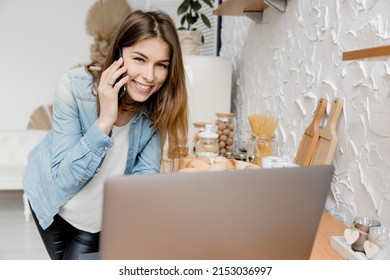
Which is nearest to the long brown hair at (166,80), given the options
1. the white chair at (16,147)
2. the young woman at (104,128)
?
the young woman at (104,128)

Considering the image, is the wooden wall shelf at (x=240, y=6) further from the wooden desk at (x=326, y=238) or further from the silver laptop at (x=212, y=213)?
the silver laptop at (x=212, y=213)

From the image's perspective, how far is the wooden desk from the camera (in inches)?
38.0

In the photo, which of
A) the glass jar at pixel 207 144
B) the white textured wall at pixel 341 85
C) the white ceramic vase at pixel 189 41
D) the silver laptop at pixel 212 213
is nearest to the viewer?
the silver laptop at pixel 212 213

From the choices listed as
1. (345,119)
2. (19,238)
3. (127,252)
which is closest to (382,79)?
(345,119)

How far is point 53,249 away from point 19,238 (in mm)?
1595

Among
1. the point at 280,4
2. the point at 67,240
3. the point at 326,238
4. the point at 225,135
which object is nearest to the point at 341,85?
the point at 326,238

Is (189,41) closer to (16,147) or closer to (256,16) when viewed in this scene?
(256,16)

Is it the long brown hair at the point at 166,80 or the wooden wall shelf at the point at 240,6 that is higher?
the wooden wall shelf at the point at 240,6

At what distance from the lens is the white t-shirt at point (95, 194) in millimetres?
1282

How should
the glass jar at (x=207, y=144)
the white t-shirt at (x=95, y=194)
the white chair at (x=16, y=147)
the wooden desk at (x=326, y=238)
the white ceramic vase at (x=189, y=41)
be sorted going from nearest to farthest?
the wooden desk at (x=326, y=238) → the white t-shirt at (x=95, y=194) → the glass jar at (x=207, y=144) → the white ceramic vase at (x=189, y=41) → the white chair at (x=16, y=147)

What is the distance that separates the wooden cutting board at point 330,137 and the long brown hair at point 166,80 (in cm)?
47

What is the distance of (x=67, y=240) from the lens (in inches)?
55.2

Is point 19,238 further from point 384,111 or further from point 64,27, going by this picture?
point 384,111

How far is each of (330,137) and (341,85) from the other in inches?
6.8
